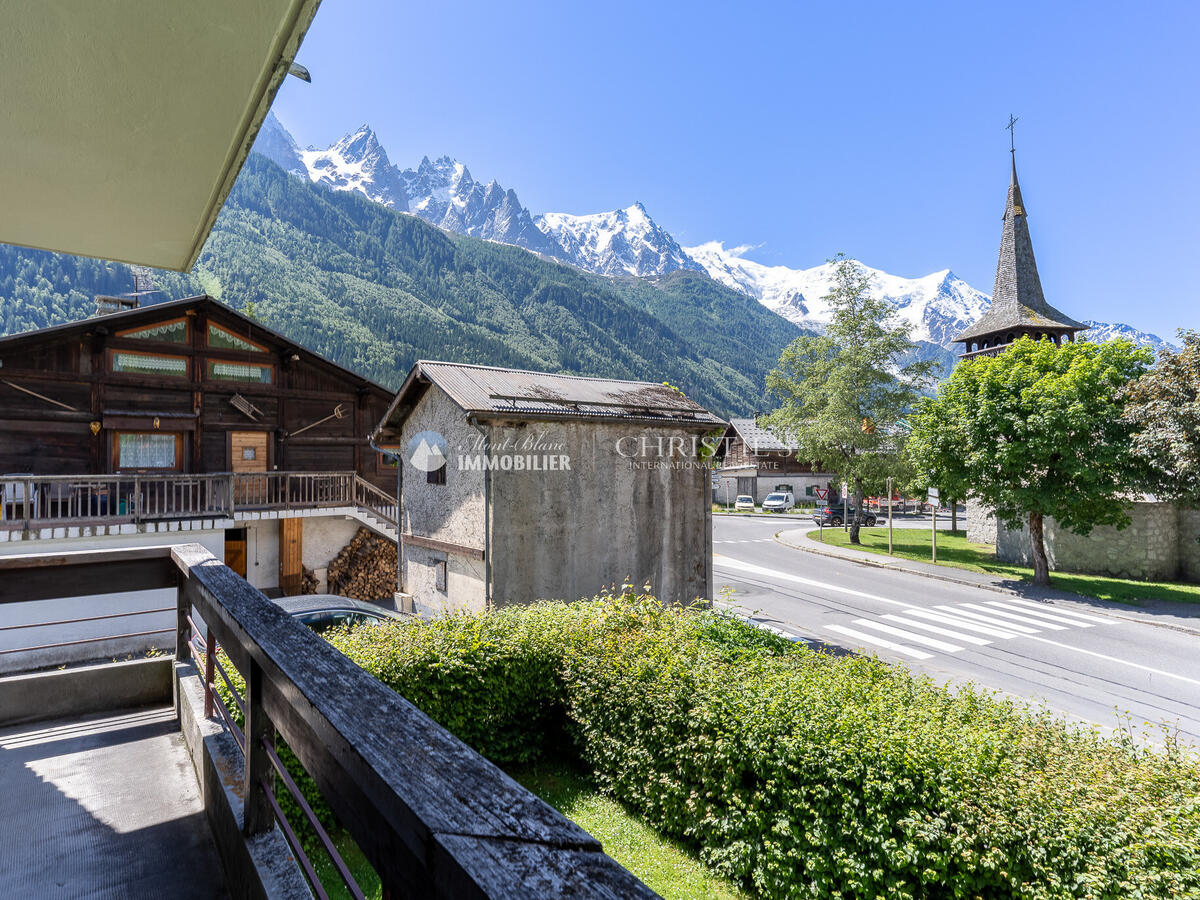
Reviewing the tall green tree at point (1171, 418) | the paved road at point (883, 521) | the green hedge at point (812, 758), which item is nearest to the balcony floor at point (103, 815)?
the green hedge at point (812, 758)

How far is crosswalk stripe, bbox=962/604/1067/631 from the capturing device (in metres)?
15.8

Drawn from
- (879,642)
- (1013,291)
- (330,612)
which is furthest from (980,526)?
(330,612)

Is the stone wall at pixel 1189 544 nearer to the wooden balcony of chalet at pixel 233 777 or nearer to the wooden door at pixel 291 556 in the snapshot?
the wooden balcony of chalet at pixel 233 777

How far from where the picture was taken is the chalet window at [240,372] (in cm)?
1792

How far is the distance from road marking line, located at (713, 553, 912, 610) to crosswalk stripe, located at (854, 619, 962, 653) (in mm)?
2503

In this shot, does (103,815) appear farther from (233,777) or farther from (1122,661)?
(1122,661)

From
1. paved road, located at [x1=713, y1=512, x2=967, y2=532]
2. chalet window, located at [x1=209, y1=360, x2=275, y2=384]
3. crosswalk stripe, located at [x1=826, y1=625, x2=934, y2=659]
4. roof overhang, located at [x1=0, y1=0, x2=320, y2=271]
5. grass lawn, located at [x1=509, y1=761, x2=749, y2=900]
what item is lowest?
paved road, located at [x1=713, y1=512, x2=967, y2=532]

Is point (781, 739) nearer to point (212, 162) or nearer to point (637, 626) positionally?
point (637, 626)

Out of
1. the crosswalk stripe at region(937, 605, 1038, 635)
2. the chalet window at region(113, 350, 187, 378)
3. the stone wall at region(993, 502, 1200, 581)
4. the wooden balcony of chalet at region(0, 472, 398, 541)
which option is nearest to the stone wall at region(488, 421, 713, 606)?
the wooden balcony of chalet at region(0, 472, 398, 541)

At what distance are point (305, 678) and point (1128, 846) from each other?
523cm

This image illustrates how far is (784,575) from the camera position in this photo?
75.4ft

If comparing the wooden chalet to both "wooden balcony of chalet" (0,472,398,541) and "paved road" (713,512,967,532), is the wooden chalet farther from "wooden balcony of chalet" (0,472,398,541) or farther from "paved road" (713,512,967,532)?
"paved road" (713,512,967,532)

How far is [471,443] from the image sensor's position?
12.7m

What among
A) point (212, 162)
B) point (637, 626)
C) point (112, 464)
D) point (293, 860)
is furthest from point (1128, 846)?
point (112, 464)
